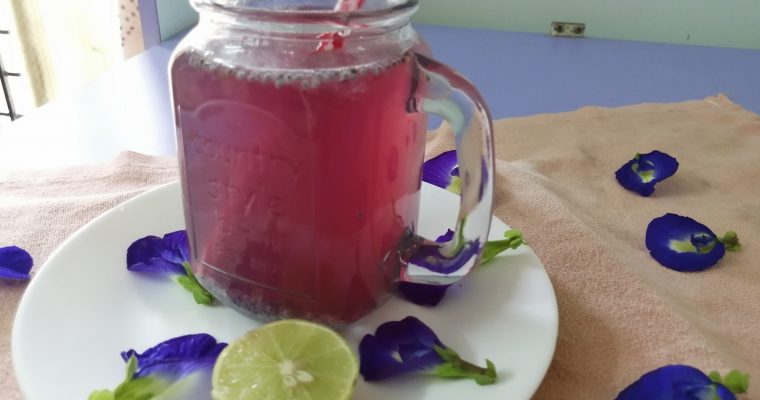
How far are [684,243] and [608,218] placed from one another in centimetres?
9

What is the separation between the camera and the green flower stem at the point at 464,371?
462mm

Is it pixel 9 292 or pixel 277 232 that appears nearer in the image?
pixel 277 232

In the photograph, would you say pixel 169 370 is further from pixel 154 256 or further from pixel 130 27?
pixel 130 27

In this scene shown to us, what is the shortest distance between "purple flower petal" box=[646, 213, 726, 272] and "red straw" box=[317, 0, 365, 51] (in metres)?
0.44

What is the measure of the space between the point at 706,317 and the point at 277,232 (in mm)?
409

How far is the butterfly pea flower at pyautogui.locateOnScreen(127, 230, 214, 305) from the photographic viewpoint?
553 millimetres

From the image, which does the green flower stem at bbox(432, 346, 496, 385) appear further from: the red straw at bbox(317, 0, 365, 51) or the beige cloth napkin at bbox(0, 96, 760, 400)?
the red straw at bbox(317, 0, 365, 51)

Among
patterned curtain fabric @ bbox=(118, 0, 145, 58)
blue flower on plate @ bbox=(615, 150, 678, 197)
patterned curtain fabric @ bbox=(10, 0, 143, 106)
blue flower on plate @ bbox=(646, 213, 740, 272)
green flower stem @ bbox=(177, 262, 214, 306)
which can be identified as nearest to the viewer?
green flower stem @ bbox=(177, 262, 214, 306)

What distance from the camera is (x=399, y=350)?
483mm

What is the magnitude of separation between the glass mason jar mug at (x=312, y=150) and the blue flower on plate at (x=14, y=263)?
0.19 metres

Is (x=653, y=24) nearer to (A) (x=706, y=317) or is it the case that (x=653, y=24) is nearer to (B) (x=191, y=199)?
(A) (x=706, y=317)

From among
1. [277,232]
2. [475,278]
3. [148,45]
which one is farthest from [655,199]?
[148,45]

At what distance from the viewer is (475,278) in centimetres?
58

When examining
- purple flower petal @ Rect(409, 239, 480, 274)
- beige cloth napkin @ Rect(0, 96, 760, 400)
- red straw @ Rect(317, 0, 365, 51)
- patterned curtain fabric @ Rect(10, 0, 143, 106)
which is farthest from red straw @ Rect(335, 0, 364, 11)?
patterned curtain fabric @ Rect(10, 0, 143, 106)
